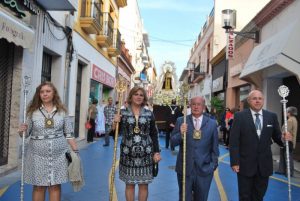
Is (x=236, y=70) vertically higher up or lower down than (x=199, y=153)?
higher up

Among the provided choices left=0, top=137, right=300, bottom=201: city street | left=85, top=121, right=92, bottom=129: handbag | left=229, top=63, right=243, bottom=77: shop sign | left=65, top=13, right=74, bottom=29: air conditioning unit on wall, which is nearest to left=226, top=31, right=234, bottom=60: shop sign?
left=229, top=63, right=243, bottom=77: shop sign

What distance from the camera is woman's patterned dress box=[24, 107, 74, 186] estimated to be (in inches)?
175

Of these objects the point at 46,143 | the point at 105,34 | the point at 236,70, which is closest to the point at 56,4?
the point at 46,143

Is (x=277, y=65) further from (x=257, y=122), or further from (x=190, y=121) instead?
(x=190, y=121)

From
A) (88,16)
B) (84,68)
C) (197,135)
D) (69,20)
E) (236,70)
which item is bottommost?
(197,135)

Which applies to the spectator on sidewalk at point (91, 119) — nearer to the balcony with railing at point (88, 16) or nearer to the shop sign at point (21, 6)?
the balcony with railing at point (88, 16)

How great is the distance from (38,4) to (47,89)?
5.41 meters

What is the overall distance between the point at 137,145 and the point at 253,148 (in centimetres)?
140

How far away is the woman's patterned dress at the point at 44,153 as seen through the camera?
4449 millimetres

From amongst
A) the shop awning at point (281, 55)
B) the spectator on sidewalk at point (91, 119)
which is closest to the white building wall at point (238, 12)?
the shop awning at point (281, 55)

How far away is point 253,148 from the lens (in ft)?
15.8

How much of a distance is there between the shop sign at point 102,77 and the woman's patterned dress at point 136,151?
12.6 meters

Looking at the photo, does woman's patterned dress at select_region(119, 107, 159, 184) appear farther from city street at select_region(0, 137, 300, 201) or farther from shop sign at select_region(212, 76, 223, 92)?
shop sign at select_region(212, 76, 223, 92)

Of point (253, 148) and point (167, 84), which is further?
point (167, 84)
